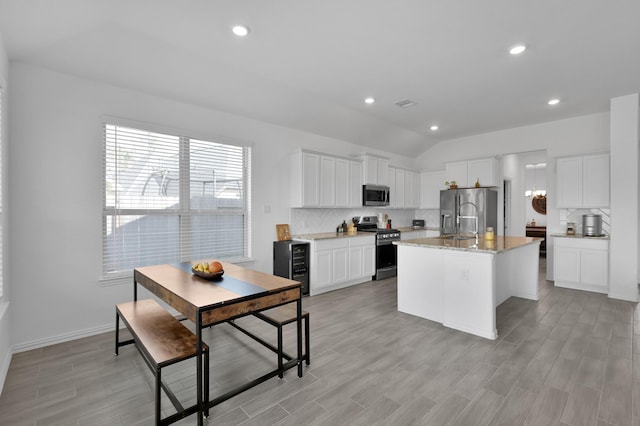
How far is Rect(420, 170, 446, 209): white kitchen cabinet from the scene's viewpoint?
754cm

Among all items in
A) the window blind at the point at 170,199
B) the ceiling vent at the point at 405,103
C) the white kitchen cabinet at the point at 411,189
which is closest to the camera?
the window blind at the point at 170,199

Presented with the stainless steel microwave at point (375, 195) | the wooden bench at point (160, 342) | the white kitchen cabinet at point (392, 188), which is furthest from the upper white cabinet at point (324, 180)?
the wooden bench at point (160, 342)

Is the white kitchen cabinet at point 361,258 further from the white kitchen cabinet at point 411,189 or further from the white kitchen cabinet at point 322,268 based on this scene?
the white kitchen cabinet at point 411,189

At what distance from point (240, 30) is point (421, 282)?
3.40 metres

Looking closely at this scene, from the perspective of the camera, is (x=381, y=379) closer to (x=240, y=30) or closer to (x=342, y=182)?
(x=240, y=30)

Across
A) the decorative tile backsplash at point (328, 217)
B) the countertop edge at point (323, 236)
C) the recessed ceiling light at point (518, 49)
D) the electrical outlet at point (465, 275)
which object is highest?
the recessed ceiling light at point (518, 49)

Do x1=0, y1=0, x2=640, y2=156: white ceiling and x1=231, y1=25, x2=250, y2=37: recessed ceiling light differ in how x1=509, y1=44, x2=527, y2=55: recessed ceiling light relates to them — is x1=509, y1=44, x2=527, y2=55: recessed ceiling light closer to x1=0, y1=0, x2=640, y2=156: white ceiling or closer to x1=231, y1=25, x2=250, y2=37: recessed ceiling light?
x1=0, y1=0, x2=640, y2=156: white ceiling

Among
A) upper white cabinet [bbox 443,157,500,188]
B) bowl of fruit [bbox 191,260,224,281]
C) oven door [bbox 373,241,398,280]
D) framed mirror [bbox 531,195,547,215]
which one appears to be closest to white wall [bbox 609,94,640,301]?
upper white cabinet [bbox 443,157,500,188]

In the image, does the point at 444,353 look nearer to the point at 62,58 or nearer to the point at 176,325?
the point at 176,325

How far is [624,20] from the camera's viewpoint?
9.17ft

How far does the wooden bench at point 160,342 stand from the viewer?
1.94 metres

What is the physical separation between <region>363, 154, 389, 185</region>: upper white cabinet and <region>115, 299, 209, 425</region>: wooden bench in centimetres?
445

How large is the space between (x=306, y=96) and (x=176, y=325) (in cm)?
352

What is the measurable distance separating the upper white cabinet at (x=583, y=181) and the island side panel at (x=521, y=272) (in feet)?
5.76
